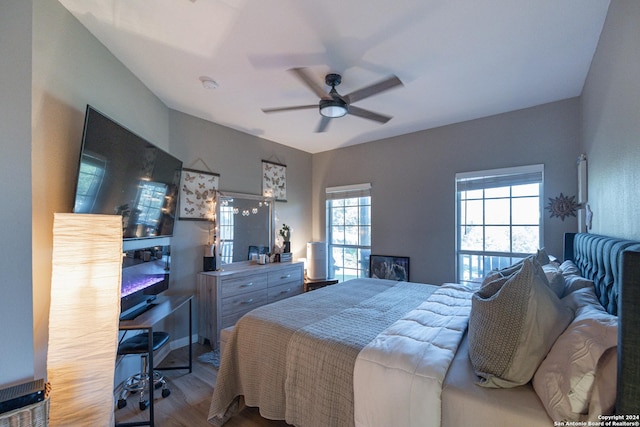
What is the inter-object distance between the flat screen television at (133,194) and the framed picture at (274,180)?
4.93 feet

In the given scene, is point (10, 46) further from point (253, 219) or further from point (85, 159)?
point (253, 219)

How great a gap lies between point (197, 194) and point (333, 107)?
211 cm

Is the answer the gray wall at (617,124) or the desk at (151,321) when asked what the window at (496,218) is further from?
the desk at (151,321)

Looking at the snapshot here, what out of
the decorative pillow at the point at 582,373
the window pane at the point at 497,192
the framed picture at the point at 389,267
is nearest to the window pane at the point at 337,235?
the framed picture at the point at 389,267

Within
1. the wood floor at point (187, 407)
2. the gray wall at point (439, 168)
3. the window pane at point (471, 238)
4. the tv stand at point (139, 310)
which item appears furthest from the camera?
the window pane at point (471, 238)

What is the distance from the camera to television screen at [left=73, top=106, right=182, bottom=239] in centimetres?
171

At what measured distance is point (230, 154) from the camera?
3787 millimetres

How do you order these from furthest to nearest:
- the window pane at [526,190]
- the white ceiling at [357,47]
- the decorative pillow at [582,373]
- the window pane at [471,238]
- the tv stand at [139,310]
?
the window pane at [471,238]
the window pane at [526,190]
the tv stand at [139,310]
the white ceiling at [357,47]
the decorative pillow at [582,373]

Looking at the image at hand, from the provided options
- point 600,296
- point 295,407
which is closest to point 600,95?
point 600,296

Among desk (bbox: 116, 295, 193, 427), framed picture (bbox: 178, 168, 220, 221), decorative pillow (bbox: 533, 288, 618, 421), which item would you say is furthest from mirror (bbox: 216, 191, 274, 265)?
decorative pillow (bbox: 533, 288, 618, 421)

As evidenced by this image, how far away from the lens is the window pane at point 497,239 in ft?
10.8

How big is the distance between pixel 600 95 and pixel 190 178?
394 centimetres

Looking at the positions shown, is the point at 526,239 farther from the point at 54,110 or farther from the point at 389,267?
the point at 54,110

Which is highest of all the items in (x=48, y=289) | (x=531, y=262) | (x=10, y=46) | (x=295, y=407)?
(x=10, y=46)
